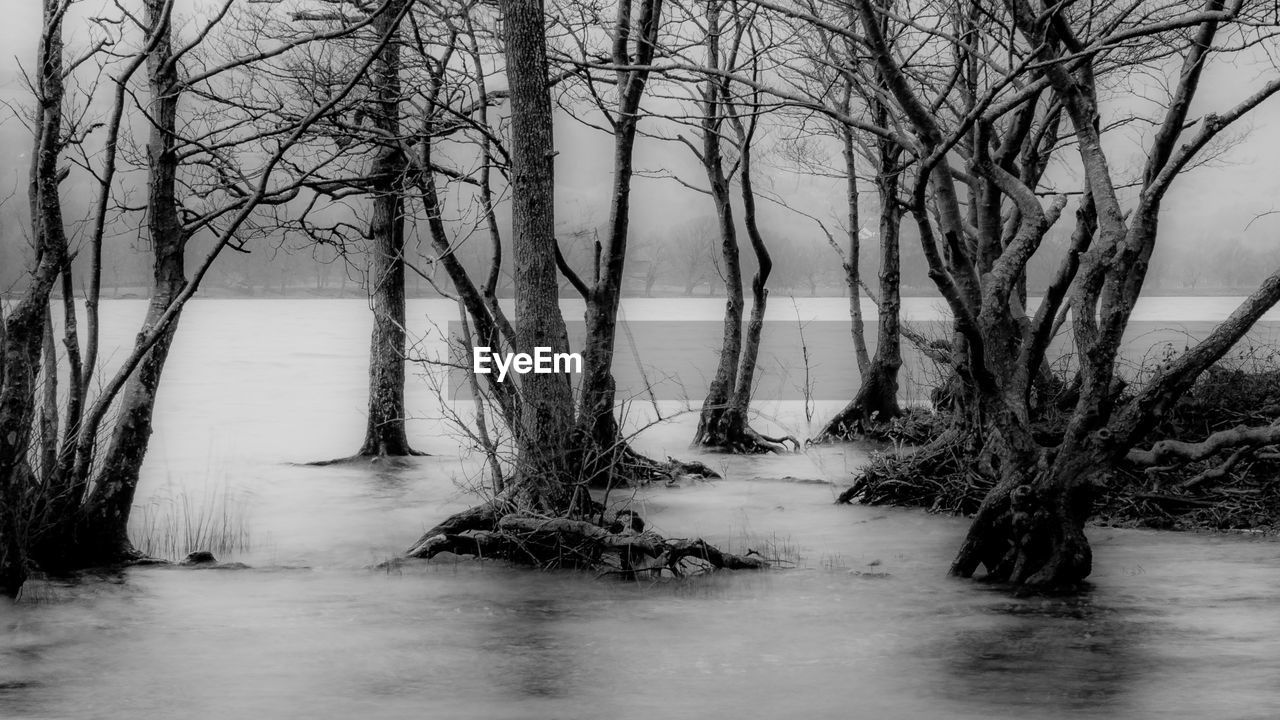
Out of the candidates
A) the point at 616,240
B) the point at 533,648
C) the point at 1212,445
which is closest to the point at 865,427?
the point at 616,240

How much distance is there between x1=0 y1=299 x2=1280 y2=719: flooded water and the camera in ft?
30.4

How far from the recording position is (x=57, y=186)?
11359 mm

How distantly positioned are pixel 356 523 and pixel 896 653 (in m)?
8.78

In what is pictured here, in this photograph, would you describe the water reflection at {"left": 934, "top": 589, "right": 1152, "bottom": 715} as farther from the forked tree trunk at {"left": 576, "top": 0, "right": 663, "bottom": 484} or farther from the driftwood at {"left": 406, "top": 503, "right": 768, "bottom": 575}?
the forked tree trunk at {"left": 576, "top": 0, "right": 663, "bottom": 484}

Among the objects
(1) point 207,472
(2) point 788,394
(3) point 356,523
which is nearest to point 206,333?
(2) point 788,394

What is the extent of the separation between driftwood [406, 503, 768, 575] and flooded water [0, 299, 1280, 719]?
23cm

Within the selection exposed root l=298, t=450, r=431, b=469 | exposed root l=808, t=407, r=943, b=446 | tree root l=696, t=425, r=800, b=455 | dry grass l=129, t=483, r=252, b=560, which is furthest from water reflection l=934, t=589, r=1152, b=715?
exposed root l=298, t=450, r=431, b=469

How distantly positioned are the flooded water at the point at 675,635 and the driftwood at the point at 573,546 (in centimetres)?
23

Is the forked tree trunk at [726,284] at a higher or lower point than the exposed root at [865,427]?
higher

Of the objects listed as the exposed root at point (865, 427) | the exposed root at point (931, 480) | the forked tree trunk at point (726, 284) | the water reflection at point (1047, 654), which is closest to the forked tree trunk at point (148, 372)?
the water reflection at point (1047, 654)

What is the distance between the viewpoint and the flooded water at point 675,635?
9266 mm

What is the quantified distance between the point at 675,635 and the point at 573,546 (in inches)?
91.6

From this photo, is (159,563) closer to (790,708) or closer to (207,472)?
(790,708)
